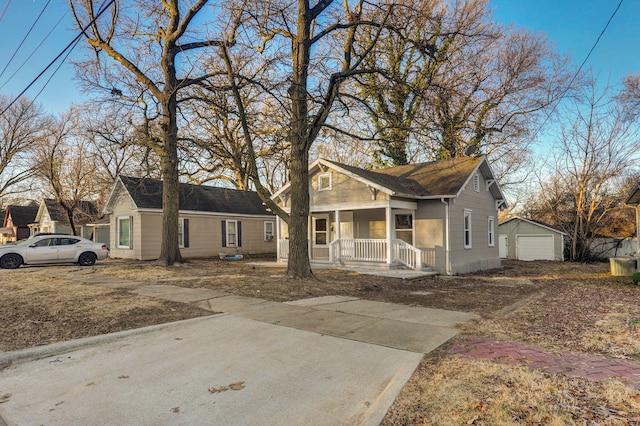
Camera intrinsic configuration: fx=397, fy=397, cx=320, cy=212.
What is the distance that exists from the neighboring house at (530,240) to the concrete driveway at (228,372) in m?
22.5

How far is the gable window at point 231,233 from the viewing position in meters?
24.8

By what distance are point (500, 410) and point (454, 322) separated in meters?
3.68

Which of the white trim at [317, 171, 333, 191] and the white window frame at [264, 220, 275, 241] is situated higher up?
the white trim at [317, 171, 333, 191]

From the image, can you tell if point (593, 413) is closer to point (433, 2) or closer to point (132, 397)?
point (132, 397)

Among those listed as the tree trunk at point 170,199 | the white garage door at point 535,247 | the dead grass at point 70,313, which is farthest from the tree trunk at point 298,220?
the white garage door at point 535,247

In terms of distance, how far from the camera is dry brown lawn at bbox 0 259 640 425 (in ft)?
11.2

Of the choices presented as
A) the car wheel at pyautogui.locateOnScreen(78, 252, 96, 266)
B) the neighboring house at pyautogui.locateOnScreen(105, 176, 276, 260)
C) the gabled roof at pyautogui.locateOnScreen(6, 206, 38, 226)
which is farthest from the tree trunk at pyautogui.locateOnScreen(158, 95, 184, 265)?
the gabled roof at pyautogui.locateOnScreen(6, 206, 38, 226)

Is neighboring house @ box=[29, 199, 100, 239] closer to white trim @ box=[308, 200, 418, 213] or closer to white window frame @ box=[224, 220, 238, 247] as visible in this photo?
white window frame @ box=[224, 220, 238, 247]

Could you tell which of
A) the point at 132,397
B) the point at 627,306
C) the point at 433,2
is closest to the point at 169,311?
the point at 132,397

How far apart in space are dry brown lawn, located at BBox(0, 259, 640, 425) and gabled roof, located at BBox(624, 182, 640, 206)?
288 cm

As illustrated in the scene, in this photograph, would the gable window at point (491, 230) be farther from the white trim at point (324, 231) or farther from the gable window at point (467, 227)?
the white trim at point (324, 231)

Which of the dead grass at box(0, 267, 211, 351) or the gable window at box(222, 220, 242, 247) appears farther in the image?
the gable window at box(222, 220, 242, 247)

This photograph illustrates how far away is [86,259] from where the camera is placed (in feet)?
59.2

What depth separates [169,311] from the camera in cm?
771
